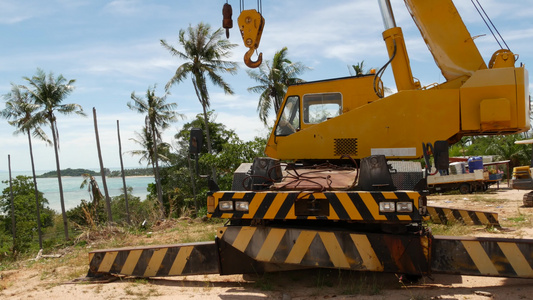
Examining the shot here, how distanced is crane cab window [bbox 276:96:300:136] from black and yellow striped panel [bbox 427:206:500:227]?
4.40 metres

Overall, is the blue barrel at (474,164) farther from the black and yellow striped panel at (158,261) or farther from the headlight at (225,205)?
the headlight at (225,205)

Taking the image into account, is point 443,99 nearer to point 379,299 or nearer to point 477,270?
point 477,270

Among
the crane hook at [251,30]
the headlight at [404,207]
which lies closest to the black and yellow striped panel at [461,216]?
the crane hook at [251,30]

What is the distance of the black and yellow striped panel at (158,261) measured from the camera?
588 centimetres

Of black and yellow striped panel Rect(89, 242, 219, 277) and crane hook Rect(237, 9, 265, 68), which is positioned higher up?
crane hook Rect(237, 9, 265, 68)

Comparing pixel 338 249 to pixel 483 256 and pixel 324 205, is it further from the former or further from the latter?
pixel 483 256

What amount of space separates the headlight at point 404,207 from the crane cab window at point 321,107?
271 centimetres

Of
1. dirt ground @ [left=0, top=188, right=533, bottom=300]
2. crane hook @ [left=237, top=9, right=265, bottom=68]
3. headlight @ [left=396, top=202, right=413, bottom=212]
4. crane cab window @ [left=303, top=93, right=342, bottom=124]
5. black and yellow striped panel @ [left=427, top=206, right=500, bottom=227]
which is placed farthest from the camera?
black and yellow striped panel @ [left=427, top=206, right=500, bottom=227]

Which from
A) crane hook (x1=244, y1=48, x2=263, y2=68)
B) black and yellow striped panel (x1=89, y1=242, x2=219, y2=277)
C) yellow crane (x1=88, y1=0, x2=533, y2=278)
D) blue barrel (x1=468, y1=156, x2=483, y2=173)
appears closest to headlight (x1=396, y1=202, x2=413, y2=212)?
yellow crane (x1=88, y1=0, x2=533, y2=278)

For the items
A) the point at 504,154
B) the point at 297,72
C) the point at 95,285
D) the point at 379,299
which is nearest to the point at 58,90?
the point at 297,72

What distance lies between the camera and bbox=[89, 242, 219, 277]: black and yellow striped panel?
5875mm

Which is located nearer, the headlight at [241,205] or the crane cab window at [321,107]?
the headlight at [241,205]

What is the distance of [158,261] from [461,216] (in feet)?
22.4

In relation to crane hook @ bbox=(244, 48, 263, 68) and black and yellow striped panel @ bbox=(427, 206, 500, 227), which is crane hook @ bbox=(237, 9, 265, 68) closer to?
crane hook @ bbox=(244, 48, 263, 68)
